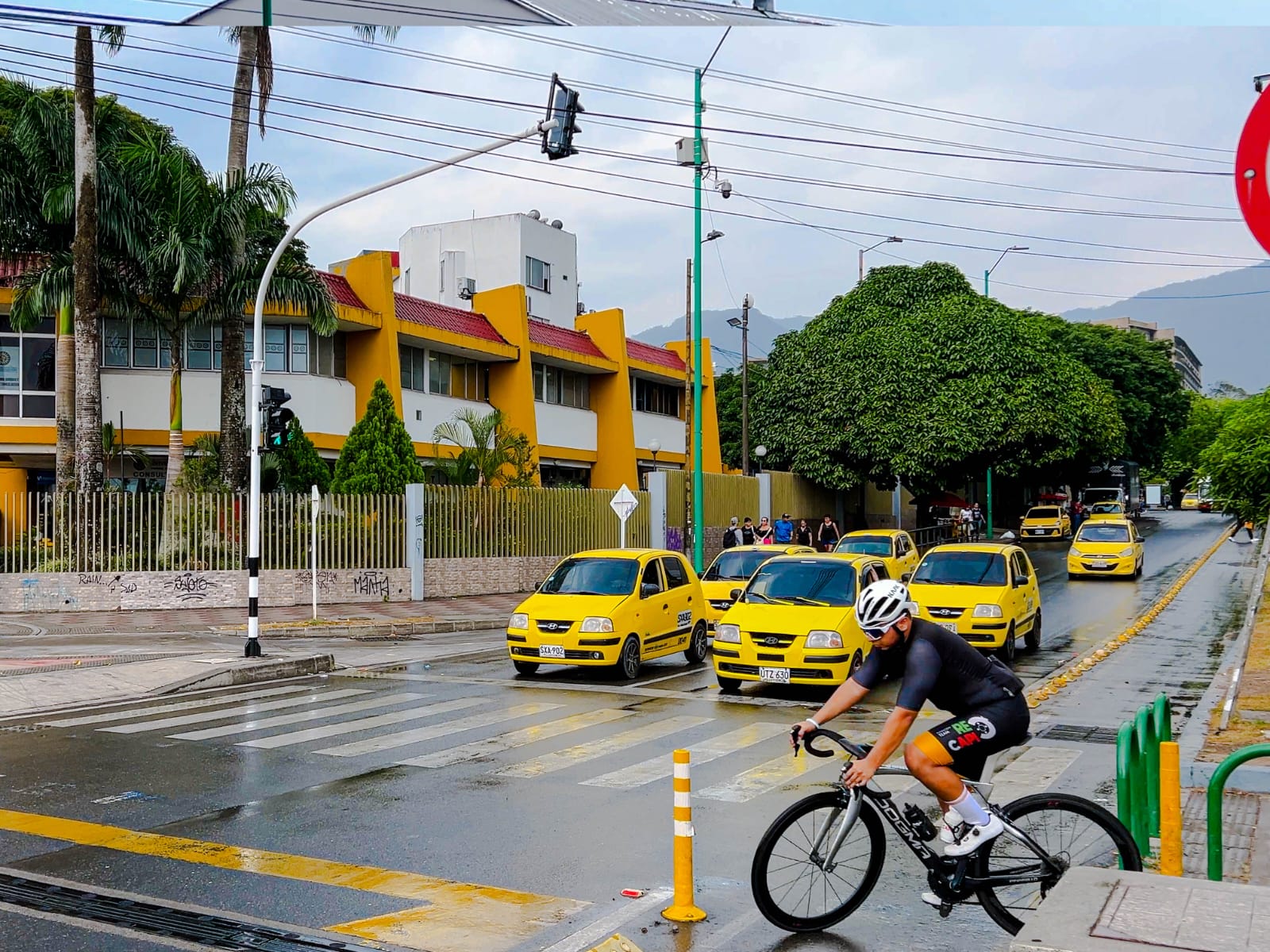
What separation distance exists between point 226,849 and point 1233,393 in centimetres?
16823

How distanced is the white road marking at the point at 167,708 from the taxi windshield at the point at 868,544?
1284 centimetres

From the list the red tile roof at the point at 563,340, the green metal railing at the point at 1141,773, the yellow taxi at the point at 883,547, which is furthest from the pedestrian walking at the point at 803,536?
the green metal railing at the point at 1141,773

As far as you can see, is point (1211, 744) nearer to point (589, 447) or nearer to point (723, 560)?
point (723, 560)

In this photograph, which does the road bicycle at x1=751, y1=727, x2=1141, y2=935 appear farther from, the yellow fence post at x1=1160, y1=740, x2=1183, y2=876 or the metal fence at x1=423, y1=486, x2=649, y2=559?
the metal fence at x1=423, y1=486, x2=649, y2=559

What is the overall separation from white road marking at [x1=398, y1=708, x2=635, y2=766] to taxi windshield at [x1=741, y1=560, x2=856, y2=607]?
329 cm

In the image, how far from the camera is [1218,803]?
6055mm

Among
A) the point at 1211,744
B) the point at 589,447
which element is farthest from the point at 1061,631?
the point at 589,447

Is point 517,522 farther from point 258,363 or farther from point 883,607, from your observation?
point 883,607

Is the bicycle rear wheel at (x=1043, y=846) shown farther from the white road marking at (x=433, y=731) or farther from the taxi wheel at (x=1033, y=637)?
the taxi wheel at (x=1033, y=637)

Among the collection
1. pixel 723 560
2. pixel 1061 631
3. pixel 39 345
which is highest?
pixel 39 345

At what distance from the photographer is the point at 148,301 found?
30141 mm

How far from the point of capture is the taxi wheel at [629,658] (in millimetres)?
16344

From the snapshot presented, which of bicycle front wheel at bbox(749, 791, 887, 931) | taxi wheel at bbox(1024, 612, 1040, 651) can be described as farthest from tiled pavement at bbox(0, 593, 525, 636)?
bicycle front wheel at bbox(749, 791, 887, 931)

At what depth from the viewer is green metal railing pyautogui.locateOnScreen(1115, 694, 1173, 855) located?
700 centimetres
